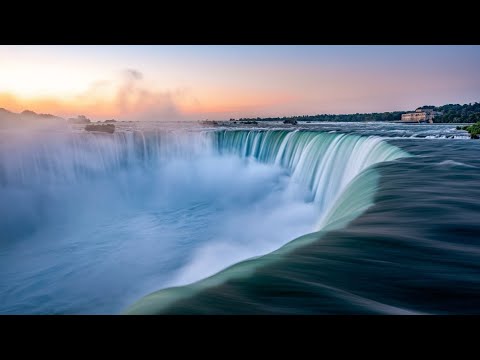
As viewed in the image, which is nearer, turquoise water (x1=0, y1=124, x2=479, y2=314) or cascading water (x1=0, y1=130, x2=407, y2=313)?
turquoise water (x1=0, y1=124, x2=479, y2=314)

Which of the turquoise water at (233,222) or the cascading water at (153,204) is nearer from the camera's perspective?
the turquoise water at (233,222)

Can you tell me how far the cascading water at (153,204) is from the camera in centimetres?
721

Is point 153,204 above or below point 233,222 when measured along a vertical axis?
below

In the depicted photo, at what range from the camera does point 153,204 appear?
1705 cm

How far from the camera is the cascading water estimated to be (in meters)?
7.21

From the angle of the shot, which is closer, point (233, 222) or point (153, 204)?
point (233, 222)
